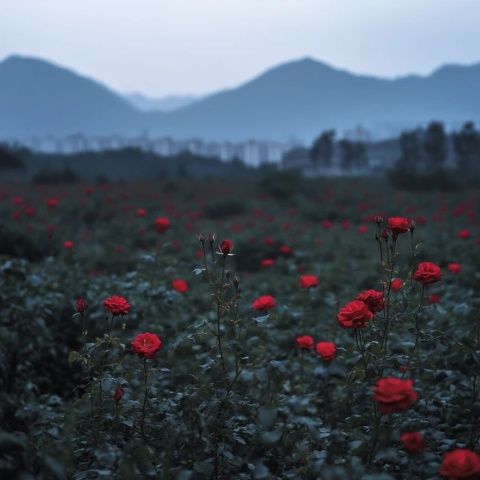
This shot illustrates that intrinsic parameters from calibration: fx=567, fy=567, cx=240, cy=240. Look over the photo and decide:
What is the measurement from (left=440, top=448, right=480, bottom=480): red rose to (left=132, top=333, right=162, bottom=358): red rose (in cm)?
105

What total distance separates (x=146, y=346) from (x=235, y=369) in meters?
0.57

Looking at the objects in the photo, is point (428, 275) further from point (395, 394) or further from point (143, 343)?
point (143, 343)

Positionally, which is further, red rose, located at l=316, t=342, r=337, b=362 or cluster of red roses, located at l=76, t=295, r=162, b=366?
red rose, located at l=316, t=342, r=337, b=362

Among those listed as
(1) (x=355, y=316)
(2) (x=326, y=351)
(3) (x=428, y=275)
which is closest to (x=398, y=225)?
(3) (x=428, y=275)

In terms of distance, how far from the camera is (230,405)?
2053 millimetres

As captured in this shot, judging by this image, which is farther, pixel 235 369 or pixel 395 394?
pixel 235 369

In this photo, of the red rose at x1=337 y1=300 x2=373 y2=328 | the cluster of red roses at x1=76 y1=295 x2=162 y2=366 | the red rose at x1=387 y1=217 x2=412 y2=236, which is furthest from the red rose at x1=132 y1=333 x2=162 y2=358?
the red rose at x1=387 y1=217 x2=412 y2=236

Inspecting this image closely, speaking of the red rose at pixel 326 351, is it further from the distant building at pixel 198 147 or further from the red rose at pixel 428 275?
the distant building at pixel 198 147

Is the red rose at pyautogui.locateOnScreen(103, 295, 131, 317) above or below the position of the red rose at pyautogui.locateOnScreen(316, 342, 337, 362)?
above

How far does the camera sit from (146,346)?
6.76 ft

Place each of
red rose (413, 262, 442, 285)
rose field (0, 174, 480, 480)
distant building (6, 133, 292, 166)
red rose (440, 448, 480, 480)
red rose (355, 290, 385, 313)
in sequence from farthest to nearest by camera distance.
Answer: distant building (6, 133, 292, 166) < red rose (413, 262, 442, 285) < red rose (355, 290, 385, 313) < rose field (0, 174, 480, 480) < red rose (440, 448, 480, 480)

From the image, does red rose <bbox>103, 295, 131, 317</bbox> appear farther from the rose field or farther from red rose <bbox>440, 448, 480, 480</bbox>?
red rose <bbox>440, 448, 480, 480</bbox>

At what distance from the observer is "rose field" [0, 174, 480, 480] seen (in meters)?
1.83

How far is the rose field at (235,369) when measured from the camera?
1828 mm
